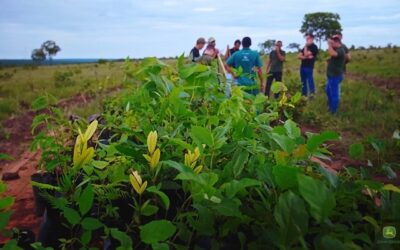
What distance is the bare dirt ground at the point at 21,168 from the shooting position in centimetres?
257

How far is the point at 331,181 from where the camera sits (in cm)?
81

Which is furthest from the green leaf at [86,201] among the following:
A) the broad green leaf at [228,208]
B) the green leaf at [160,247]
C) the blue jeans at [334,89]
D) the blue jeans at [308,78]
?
the blue jeans at [308,78]

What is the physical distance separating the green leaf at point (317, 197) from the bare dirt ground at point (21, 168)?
666 mm

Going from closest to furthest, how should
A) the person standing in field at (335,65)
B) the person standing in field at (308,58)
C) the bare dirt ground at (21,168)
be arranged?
the bare dirt ground at (21,168) < the person standing in field at (335,65) < the person standing in field at (308,58)

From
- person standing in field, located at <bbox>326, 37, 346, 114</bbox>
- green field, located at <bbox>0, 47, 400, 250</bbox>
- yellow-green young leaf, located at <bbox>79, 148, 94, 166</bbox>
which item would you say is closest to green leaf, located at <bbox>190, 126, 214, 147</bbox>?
green field, located at <bbox>0, 47, 400, 250</bbox>

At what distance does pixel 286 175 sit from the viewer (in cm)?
75

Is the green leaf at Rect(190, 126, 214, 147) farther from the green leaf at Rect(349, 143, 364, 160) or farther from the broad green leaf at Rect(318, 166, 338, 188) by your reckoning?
the green leaf at Rect(349, 143, 364, 160)

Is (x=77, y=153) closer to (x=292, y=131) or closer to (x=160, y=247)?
(x=160, y=247)

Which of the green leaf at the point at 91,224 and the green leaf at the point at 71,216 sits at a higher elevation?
the green leaf at the point at 71,216

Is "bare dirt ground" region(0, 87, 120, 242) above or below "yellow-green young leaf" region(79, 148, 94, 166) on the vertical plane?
below

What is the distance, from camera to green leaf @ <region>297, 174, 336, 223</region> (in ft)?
2.14

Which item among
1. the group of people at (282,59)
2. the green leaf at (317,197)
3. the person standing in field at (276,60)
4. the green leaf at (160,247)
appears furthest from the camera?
the person standing in field at (276,60)

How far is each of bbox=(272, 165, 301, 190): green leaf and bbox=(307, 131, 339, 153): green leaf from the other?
122 mm

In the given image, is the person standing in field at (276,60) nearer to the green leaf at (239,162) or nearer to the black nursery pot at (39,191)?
the black nursery pot at (39,191)
